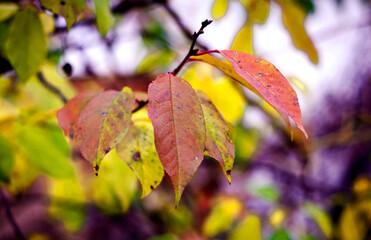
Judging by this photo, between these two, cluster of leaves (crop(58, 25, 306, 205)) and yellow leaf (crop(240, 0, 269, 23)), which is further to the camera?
yellow leaf (crop(240, 0, 269, 23))

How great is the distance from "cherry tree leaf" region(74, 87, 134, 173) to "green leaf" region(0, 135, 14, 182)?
0.39m

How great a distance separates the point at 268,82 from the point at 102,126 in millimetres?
251

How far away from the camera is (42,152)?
79cm

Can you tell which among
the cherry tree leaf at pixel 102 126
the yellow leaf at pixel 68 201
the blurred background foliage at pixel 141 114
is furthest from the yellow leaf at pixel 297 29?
the yellow leaf at pixel 68 201

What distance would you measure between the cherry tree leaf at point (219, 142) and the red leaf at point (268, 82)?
91 millimetres

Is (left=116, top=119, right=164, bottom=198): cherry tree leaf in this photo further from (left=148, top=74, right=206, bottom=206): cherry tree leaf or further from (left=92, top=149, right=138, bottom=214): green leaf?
(left=92, top=149, right=138, bottom=214): green leaf

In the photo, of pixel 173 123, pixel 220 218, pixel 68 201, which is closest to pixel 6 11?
pixel 173 123

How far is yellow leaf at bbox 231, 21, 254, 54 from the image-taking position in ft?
2.27

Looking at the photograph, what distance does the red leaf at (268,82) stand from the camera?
390 mm

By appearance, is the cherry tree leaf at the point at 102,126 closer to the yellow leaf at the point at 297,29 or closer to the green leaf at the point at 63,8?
the green leaf at the point at 63,8

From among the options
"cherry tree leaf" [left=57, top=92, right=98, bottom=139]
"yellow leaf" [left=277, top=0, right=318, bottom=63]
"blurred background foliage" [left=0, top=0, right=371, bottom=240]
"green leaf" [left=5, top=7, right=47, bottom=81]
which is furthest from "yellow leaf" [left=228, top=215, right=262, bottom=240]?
"green leaf" [left=5, top=7, right=47, bottom=81]

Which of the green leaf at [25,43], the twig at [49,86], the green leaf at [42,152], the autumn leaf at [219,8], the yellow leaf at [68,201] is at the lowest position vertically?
the yellow leaf at [68,201]

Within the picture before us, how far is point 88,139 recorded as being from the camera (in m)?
0.43

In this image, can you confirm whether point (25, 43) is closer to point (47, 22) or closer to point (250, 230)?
point (47, 22)
